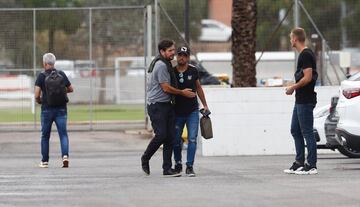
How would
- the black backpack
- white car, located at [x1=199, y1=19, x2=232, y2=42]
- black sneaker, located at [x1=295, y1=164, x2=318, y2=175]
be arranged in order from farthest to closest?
white car, located at [x1=199, y1=19, x2=232, y2=42] → the black backpack → black sneaker, located at [x1=295, y1=164, x2=318, y2=175]

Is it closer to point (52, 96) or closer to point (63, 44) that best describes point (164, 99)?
point (52, 96)

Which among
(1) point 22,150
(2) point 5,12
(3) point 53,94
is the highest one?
(2) point 5,12

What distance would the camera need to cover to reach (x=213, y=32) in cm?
4047

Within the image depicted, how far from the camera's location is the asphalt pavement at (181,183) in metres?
10.4

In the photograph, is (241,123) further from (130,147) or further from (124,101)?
(124,101)

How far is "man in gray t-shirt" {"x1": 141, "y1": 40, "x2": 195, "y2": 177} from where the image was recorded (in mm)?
13250

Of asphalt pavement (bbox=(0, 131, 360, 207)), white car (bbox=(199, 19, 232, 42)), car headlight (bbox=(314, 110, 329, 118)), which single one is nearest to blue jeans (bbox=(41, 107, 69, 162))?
asphalt pavement (bbox=(0, 131, 360, 207))

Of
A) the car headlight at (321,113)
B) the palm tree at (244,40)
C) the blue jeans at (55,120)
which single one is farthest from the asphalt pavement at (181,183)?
the palm tree at (244,40)

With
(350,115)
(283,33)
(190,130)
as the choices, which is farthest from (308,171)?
(283,33)

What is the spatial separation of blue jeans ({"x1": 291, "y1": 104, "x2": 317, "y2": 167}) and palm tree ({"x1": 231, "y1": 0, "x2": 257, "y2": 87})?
8054 mm

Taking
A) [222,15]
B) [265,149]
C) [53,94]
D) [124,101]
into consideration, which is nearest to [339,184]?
[53,94]

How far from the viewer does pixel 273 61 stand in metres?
34.3

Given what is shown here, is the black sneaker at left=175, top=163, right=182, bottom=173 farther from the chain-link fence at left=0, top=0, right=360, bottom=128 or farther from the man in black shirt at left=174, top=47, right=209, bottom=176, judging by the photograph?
the chain-link fence at left=0, top=0, right=360, bottom=128

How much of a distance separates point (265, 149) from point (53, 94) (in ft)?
15.3
